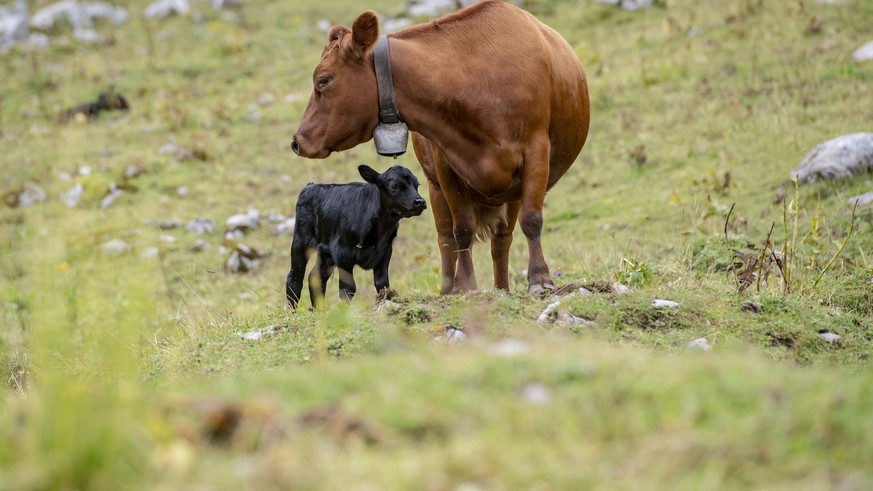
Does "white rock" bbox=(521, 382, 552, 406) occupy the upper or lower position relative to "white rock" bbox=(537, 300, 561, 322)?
upper

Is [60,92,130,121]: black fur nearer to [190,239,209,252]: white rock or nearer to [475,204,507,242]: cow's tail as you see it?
[190,239,209,252]: white rock

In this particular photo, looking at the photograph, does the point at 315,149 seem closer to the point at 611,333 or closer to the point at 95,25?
the point at 611,333

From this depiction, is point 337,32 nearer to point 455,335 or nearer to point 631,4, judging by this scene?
point 455,335

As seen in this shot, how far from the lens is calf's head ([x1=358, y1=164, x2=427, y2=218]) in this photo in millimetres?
7195

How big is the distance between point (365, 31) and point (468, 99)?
2.58ft

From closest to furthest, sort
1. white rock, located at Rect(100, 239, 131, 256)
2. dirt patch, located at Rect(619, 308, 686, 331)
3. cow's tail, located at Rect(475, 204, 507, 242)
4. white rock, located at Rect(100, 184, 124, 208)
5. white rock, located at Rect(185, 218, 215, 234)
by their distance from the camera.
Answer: dirt patch, located at Rect(619, 308, 686, 331) < cow's tail, located at Rect(475, 204, 507, 242) < white rock, located at Rect(100, 239, 131, 256) < white rock, located at Rect(185, 218, 215, 234) < white rock, located at Rect(100, 184, 124, 208)

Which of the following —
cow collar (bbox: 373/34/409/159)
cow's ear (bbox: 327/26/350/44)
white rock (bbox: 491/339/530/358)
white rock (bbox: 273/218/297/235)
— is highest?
cow's ear (bbox: 327/26/350/44)

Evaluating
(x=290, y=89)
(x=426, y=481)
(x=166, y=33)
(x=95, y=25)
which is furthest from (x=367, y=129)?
(x=95, y=25)

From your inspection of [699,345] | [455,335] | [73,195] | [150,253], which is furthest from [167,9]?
[699,345]

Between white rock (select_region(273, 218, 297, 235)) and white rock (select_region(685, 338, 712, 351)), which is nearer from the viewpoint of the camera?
white rock (select_region(685, 338, 712, 351))

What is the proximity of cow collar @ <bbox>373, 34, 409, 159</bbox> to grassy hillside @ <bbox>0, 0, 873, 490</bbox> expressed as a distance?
1.04 meters

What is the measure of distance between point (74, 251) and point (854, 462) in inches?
396

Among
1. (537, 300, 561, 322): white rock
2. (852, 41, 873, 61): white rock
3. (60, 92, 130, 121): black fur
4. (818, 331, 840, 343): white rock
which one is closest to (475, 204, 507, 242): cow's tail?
(537, 300, 561, 322): white rock

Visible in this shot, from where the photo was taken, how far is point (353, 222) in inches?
294
